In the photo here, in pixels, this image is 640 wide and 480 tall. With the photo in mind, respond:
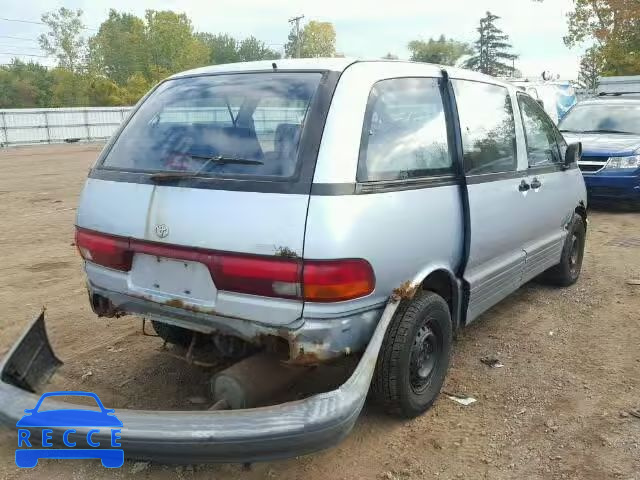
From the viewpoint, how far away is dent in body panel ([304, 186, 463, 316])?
2.53 m

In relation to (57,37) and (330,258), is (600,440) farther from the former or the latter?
(57,37)

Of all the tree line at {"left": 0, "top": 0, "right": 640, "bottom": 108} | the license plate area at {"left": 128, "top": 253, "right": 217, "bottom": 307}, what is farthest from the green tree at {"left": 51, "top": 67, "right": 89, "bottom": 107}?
the license plate area at {"left": 128, "top": 253, "right": 217, "bottom": 307}

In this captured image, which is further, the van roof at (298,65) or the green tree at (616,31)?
the green tree at (616,31)

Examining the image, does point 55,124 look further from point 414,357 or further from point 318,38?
point 318,38

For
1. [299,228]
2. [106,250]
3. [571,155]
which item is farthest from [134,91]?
[299,228]

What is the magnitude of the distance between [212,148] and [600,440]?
97.6 inches

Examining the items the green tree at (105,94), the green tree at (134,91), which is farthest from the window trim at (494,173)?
the green tree at (105,94)

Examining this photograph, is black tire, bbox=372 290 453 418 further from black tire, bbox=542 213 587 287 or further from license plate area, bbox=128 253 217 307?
black tire, bbox=542 213 587 287

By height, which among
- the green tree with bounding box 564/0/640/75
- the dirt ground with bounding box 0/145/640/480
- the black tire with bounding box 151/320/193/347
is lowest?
the dirt ground with bounding box 0/145/640/480

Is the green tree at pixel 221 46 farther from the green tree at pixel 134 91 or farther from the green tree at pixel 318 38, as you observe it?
the green tree at pixel 134 91

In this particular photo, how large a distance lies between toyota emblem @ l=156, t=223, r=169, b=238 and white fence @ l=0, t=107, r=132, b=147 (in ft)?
84.8

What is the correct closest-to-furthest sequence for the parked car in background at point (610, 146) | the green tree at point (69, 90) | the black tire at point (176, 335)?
the black tire at point (176, 335) → the parked car in background at point (610, 146) → the green tree at point (69, 90)

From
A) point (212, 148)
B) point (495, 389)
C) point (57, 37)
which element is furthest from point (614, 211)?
point (57, 37)

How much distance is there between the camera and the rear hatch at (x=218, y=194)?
2.59m
